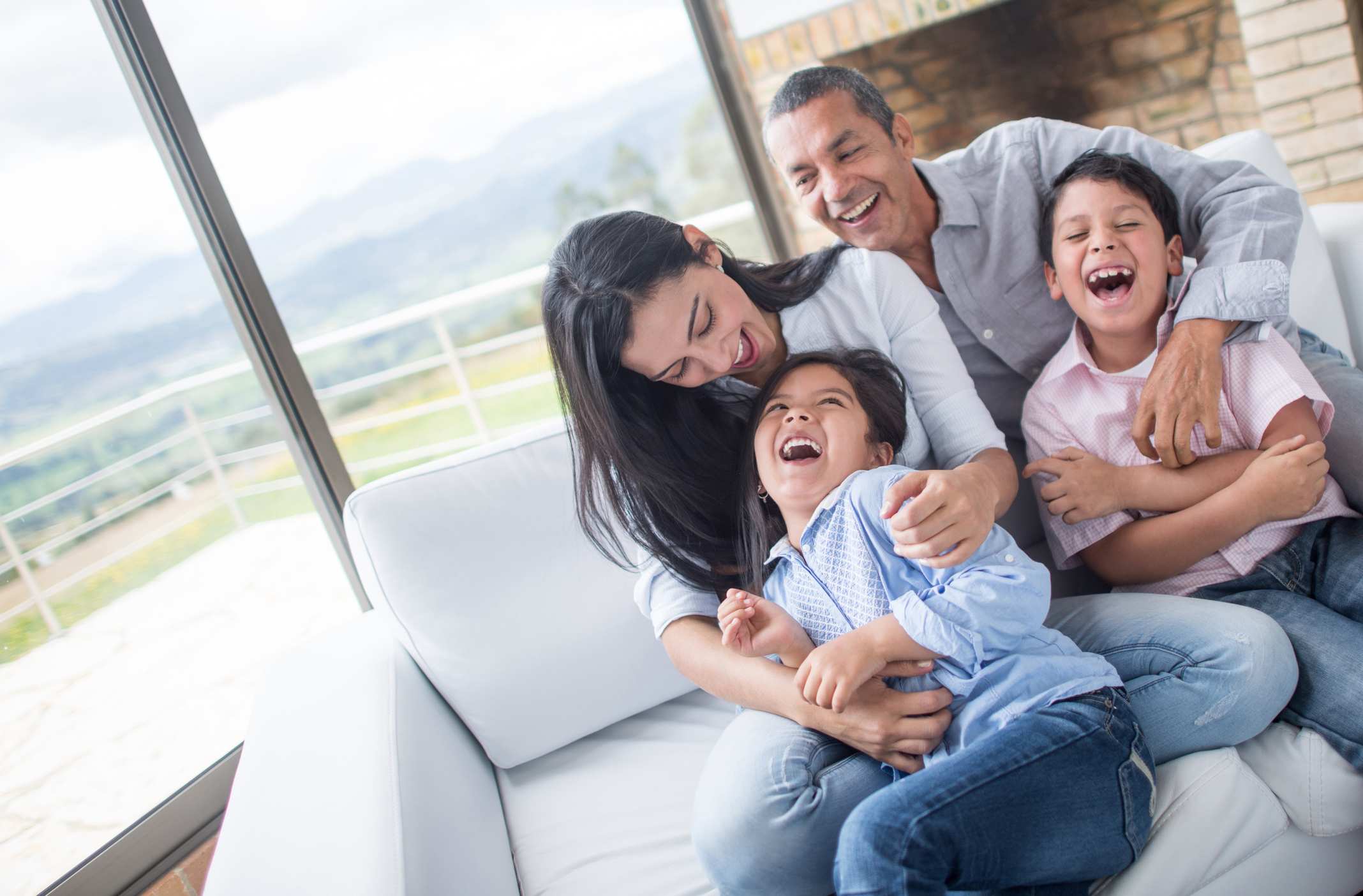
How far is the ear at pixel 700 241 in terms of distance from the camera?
3.78 feet

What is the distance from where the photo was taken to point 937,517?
0.89 m

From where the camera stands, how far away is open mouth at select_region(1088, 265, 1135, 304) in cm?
116

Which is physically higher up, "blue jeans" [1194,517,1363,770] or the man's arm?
the man's arm

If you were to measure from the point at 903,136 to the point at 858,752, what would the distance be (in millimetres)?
1039

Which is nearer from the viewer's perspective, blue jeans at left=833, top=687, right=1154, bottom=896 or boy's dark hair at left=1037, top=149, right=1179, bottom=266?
blue jeans at left=833, top=687, right=1154, bottom=896

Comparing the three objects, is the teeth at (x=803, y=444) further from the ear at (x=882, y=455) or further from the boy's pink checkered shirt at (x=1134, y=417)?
the boy's pink checkered shirt at (x=1134, y=417)

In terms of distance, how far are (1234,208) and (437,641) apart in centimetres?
138

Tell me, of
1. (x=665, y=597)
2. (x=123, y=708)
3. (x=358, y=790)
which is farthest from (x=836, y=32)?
(x=123, y=708)

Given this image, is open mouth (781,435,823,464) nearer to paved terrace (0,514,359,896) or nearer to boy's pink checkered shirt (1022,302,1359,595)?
boy's pink checkered shirt (1022,302,1359,595)

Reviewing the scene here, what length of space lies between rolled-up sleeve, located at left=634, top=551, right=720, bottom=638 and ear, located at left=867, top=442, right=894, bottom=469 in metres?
Result: 0.30

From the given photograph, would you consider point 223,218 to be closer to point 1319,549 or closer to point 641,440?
point 641,440

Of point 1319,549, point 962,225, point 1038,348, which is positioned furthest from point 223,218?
point 1319,549

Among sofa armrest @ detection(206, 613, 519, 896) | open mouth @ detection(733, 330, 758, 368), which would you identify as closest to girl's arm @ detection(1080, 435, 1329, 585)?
open mouth @ detection(733, 330, 758, 368)

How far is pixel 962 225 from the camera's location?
1.38 m
